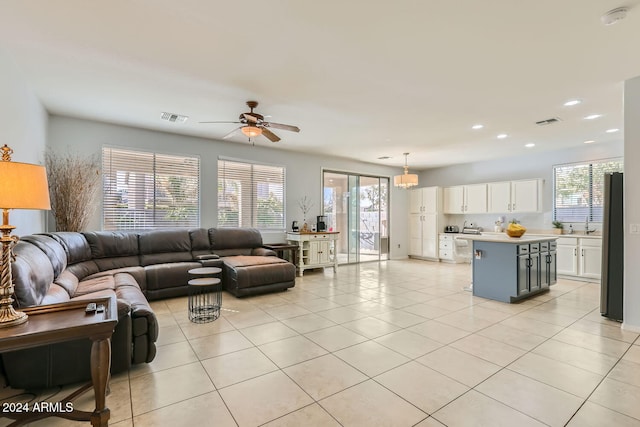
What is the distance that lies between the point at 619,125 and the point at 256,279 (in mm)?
6316

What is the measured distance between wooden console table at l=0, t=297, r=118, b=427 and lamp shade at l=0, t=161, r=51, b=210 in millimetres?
646

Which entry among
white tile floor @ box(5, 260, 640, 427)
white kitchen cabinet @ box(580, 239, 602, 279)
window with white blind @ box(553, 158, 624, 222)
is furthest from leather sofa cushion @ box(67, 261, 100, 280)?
window with white blind @ box(553, 158, 624, 222)

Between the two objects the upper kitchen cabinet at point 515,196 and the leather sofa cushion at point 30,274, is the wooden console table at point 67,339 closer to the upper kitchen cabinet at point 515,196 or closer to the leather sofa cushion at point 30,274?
the leather sofa cushion at point 30,274

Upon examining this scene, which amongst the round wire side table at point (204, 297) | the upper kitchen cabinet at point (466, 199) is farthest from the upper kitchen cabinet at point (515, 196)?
the round wire side table at point (204, 297)

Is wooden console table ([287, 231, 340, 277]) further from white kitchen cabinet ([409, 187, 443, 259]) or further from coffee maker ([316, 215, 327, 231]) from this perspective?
white kitchen cabinet ([409, 187, 443, 259])

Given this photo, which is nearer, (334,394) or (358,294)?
(334,394)

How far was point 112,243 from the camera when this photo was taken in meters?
4.51

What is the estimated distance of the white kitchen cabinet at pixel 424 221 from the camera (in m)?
8.41

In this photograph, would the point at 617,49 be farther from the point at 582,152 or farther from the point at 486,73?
the point at 582,152

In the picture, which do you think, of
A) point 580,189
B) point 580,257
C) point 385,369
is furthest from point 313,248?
point 580,189

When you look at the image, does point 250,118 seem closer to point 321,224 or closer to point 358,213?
point 321,224

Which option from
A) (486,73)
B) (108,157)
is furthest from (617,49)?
(108,157)

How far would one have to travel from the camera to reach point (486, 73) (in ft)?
10.3

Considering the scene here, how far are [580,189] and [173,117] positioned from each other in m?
7.93
